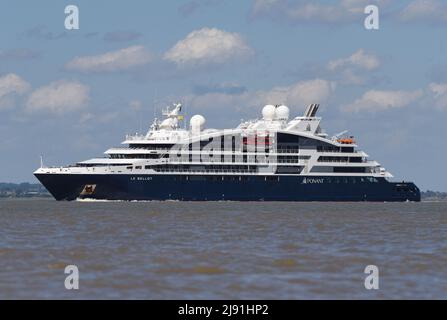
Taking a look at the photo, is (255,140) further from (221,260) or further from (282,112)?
(221,260)

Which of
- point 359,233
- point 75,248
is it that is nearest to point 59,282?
point 75,248

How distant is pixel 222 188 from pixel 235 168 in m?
3.68

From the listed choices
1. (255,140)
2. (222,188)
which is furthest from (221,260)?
(255,140)

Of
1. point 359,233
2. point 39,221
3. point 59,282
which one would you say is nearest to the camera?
point 59,282

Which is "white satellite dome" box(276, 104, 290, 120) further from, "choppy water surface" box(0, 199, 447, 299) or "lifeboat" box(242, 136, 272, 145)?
"choppy water surface" box(0, 199, 447, 299)

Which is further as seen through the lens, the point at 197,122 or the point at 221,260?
the point at 197,122

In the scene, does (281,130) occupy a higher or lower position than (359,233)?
higher

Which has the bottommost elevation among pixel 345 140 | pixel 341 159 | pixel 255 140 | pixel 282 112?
pixel 341 159

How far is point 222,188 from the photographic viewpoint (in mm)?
122375

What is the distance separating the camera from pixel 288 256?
131 ft

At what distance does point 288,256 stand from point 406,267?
5454mm

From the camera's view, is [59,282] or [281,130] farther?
[281,130]
